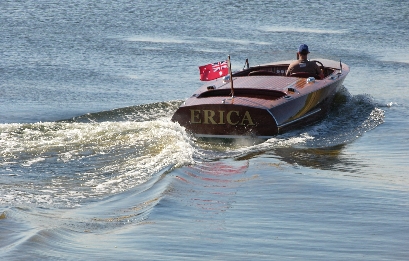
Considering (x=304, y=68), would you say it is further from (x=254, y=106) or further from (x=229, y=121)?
(x=229, y=121)

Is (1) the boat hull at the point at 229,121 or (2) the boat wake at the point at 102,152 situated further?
(1) the boat hull at the point at 229,121

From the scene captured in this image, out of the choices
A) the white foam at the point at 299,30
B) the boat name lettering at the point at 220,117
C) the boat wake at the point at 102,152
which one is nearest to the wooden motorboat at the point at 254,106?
the boat name lettering at the point at 220,117

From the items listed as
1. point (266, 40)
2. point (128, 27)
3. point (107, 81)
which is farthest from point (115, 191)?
point (128, 27)

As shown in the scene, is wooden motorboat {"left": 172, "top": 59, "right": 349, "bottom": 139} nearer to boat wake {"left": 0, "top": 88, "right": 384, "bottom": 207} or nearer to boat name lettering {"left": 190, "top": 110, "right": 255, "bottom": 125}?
boat name lettering {"left": 190, "top": 110, "right": 255, "bottom": 125}

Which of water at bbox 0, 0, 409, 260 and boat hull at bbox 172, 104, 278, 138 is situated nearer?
water at bbox 0, 0, 409, 260

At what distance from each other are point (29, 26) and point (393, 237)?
A: 779 inches

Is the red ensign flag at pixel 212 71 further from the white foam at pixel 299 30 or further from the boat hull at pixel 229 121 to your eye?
the white foam at pixel 299 30

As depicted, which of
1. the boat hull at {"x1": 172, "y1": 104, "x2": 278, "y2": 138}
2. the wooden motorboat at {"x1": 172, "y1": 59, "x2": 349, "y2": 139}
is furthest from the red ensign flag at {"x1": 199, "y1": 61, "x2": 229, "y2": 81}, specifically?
the boat hull at {"x1": 172, "y1": 104, "x2": 278, "y2": 138}

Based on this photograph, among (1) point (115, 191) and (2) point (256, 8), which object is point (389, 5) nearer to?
(2) point (256, 8)

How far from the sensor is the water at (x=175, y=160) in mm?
7816

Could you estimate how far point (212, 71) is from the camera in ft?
45.2

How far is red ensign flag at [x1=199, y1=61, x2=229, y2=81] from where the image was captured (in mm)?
13719

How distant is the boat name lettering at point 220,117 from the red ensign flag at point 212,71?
0.75 meters

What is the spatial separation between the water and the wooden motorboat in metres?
0.24
